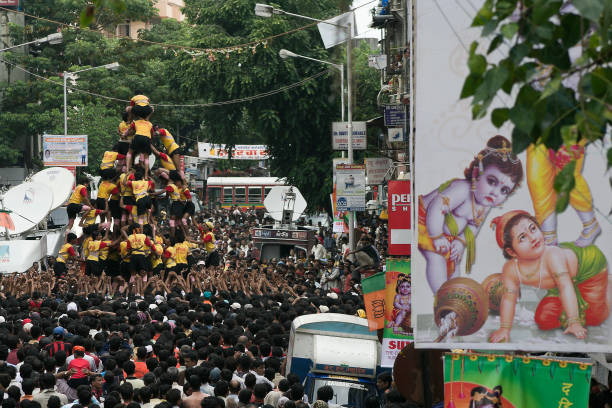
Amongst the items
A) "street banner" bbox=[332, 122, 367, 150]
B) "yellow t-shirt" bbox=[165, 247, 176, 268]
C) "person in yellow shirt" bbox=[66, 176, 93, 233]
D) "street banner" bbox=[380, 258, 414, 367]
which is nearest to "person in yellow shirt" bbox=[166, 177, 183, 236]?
"yellow t-shirt" bbox=[165, 247, 176, 268]

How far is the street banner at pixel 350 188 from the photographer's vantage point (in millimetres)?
23531

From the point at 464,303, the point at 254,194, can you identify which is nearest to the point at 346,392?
the point at 464,303

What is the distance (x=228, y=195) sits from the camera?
55750 mm

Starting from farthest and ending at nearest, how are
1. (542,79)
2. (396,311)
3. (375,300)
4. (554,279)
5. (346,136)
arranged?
(346,136) < (375,300) < (396,311) < (554,279) < (542,79)

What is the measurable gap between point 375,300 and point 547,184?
3594mm

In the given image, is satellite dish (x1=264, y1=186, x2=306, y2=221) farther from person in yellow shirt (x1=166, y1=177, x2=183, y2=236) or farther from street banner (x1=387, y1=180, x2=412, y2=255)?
street banner (x1=387, y1=180, x2=412, y2=255)

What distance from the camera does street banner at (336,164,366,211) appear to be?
926 inches

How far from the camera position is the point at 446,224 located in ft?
23.2

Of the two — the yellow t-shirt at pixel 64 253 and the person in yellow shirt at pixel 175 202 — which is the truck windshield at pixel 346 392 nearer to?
→ the person in yellow shirt at pixel 175 202

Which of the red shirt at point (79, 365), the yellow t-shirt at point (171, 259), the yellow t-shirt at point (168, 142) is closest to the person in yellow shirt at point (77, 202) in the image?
the yellow t-shirt at point (168, 142)

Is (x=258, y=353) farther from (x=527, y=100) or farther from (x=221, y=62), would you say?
(x=221, y=62)

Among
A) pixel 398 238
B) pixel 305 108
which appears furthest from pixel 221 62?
pixel 398 238

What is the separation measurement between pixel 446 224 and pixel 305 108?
29527 mm

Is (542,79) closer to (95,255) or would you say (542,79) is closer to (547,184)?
(547,184)
